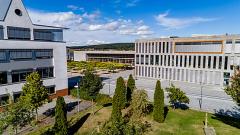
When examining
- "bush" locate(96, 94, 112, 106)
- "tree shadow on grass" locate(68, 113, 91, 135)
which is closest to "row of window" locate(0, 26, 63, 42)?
"bush" locate(96, 94, 112, 106)

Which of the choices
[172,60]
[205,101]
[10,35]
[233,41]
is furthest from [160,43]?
[10,35]

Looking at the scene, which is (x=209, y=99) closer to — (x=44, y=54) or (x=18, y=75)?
(x=44, y=54)

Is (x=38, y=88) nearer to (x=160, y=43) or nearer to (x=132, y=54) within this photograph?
(x=160, y=43)

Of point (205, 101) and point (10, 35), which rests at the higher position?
point (10, 35)

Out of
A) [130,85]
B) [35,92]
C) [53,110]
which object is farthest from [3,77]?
[130,85]

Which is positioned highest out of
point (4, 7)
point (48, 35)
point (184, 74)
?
point (4, 7)

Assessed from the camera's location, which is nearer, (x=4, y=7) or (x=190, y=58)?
(x=4, y=7)

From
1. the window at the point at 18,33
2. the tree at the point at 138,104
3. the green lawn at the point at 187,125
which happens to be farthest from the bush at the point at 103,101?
the window at the point at 18,33
